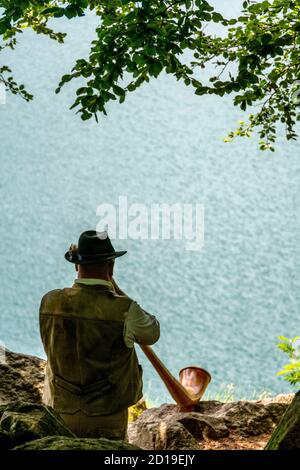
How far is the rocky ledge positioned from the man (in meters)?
0.30

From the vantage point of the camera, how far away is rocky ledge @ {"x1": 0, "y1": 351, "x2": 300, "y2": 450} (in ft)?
7.22

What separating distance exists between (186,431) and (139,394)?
1.12 m

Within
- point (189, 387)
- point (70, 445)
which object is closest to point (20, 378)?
point (189, 387)

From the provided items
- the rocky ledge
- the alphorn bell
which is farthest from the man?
the alphorn bell

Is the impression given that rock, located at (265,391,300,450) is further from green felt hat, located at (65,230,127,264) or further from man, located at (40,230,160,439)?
green felt hat, located at (65,230,127,264)

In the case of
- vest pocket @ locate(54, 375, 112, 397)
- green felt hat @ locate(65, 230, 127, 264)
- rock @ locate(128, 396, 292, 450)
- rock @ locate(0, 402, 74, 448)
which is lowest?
rock @ locate(128, 396, 292, 450)

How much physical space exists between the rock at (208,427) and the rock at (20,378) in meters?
0.92

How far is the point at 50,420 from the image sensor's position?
94.5 inches

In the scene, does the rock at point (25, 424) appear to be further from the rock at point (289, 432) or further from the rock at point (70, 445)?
the rock at point (289, 432)

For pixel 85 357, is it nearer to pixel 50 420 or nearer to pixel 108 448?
pixel 50 420

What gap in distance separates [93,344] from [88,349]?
33 mm

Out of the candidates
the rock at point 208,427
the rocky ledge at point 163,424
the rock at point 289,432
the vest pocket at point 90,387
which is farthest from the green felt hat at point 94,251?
the rock at point 208,427
